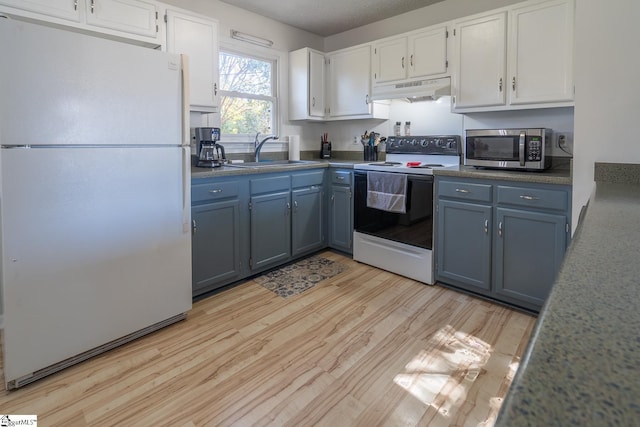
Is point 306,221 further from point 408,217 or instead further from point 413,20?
point 413,20

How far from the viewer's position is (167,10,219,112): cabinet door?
2803mm

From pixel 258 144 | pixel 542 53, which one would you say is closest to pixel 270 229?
pixel 258 144

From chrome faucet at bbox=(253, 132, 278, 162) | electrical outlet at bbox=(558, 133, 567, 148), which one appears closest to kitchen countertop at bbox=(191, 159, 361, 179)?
chrome faucet at bbox=(253, 132, 278, 162)

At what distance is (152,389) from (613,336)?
1886 millimetres

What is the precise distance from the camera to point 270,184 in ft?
10.3

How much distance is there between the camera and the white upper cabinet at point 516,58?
254 cm

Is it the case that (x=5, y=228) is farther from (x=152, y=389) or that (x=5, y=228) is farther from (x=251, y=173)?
(x=251, y=173)

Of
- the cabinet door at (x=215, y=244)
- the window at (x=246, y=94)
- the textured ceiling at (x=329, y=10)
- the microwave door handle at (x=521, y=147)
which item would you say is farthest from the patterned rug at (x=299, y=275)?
the textured ceiling at (x=329, y=10)

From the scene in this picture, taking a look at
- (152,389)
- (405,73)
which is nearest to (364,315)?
(152,389)

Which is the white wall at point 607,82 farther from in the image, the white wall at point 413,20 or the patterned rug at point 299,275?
the patterned rug at point 299,275

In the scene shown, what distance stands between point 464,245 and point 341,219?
1229 mm

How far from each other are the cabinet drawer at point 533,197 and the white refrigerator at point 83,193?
80.0 inches

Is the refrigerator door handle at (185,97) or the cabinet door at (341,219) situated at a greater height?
the refrigerator door handle at (185,97)

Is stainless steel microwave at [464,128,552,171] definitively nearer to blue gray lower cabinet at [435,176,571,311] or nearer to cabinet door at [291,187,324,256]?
blue gray lower cabinet at [435,176,571,311]
